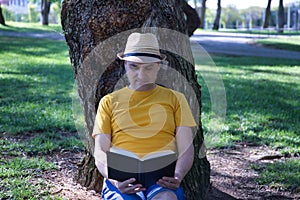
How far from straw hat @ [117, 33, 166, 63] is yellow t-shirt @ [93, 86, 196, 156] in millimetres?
207

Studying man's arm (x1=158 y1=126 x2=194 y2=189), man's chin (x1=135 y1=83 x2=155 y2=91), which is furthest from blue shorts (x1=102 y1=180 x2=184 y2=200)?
man's chin (x1=135 y1=83 x2=155 y2=91)

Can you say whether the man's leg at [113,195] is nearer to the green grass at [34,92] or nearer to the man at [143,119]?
the man at [143,119]

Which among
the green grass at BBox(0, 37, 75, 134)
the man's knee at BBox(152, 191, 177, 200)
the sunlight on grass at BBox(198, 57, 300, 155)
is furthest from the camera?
the green grass at BBox(0, 37, 75, 134)

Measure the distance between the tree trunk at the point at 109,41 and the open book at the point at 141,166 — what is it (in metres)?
0.85

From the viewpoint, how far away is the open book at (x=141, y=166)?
3.02m

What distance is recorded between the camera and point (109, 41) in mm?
3754

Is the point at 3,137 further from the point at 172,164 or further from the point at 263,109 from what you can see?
the point at 263,109

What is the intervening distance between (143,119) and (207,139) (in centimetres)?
279

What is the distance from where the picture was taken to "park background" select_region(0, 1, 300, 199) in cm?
432

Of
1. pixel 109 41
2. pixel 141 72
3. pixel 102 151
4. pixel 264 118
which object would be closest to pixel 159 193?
pixel 102 151

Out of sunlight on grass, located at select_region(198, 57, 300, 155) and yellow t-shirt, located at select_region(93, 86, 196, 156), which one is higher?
yellow t-shirt, located at select_region(93, 86, 196, 156)

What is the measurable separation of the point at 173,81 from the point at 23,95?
4.83 metres

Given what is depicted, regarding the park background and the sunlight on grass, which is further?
the sunlight on grass

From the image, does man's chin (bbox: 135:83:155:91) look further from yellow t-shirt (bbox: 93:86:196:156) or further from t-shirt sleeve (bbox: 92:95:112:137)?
t-shirt sleeve (bbox: 92:95:112:137)
